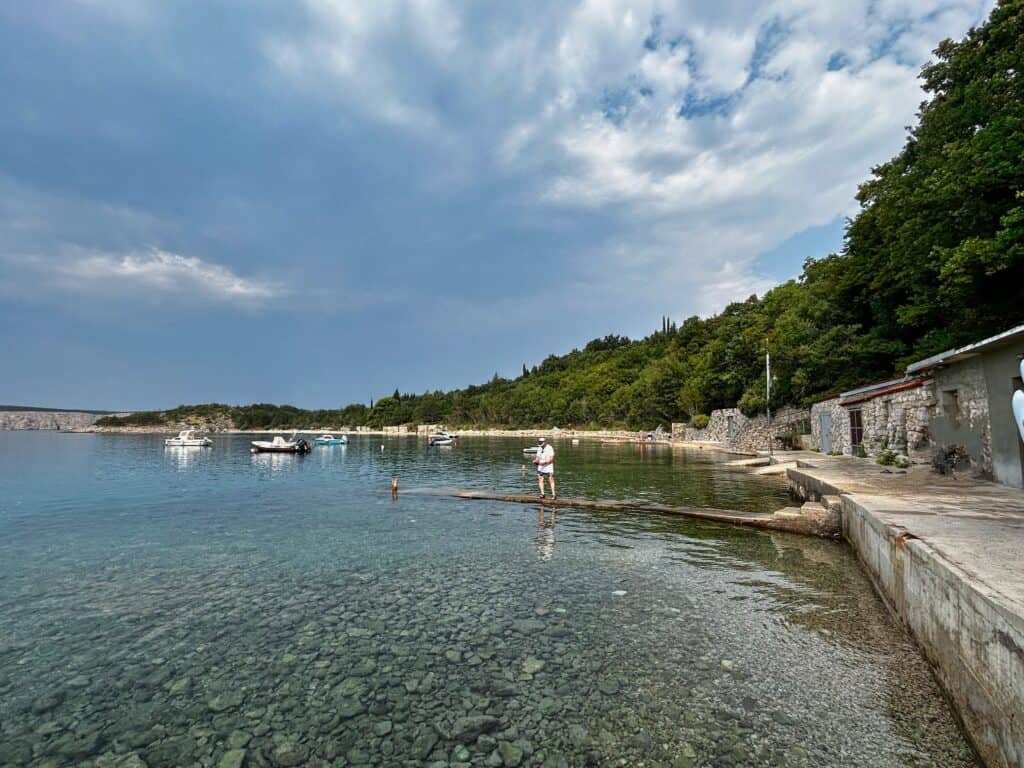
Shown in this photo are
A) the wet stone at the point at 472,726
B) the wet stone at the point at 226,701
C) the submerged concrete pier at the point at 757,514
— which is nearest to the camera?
the wet stone at the point at 472,726

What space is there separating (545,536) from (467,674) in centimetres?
863

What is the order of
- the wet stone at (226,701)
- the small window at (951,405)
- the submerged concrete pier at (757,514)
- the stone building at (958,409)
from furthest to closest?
the small window at (951,405) → the submerged concrete pier at (757,514) → the stone building at (958,409) → the wet stone at (226,701)

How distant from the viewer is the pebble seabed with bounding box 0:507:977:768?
16.9ft

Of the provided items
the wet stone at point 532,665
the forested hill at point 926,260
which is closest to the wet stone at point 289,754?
the wet stone at point 532,665

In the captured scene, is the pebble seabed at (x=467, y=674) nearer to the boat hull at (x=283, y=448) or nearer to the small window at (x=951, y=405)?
the small window at (x=951, y=405)

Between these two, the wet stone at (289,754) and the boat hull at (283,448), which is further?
the boat hull at (283,448)

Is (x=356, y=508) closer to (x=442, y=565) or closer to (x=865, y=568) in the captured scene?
(x=442, y=565)

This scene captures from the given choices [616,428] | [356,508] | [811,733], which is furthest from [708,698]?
[616,428]

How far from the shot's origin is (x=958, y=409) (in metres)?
16.0

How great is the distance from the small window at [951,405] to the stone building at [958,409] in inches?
1.3

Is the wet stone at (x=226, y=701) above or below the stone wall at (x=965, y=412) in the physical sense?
below

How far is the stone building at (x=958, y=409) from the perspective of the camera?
12734 millimetres

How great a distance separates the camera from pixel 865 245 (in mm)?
36844

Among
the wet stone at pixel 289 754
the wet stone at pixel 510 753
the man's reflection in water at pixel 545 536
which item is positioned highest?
Result: the wet stone at pixel 289 754
